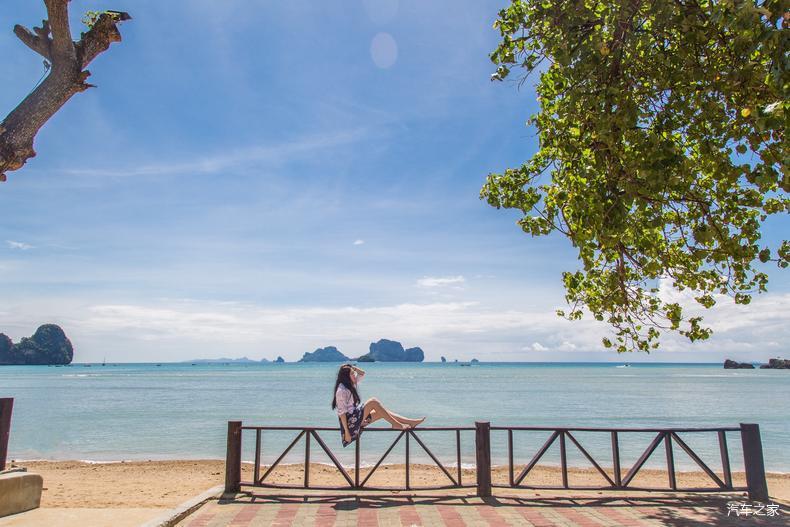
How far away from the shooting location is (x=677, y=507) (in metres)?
7.61

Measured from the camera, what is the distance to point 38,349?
182000mm

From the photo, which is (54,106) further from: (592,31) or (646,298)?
(646,298)

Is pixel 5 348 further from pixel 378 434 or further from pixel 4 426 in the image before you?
pixel 4 426

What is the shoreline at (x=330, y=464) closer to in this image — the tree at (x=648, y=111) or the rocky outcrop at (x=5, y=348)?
the tree at (x=648, y=111)

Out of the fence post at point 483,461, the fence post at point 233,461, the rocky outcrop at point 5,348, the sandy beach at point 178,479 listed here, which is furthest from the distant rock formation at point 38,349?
the fence post at point 483,461

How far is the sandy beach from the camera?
37.4 ft

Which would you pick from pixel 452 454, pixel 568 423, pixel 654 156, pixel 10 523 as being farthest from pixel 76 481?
pixel 568 423

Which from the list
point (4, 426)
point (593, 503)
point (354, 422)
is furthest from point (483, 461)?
point (4, 426)

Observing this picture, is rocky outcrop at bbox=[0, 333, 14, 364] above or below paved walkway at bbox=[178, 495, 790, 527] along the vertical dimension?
above

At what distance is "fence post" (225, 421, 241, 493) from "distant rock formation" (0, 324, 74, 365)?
217 m

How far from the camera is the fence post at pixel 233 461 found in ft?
27.7

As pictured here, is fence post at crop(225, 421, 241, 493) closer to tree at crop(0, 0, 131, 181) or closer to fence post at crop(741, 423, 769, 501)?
tree at crop(0, 0, 131, 181)

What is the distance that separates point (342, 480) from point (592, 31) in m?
12.9

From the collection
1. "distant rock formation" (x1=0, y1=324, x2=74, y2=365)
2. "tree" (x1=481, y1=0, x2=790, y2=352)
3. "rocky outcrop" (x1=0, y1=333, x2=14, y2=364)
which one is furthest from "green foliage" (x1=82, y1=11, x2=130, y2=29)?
"rocky outcrop" (x1=0, y1=333, x2=14, y2=364)
